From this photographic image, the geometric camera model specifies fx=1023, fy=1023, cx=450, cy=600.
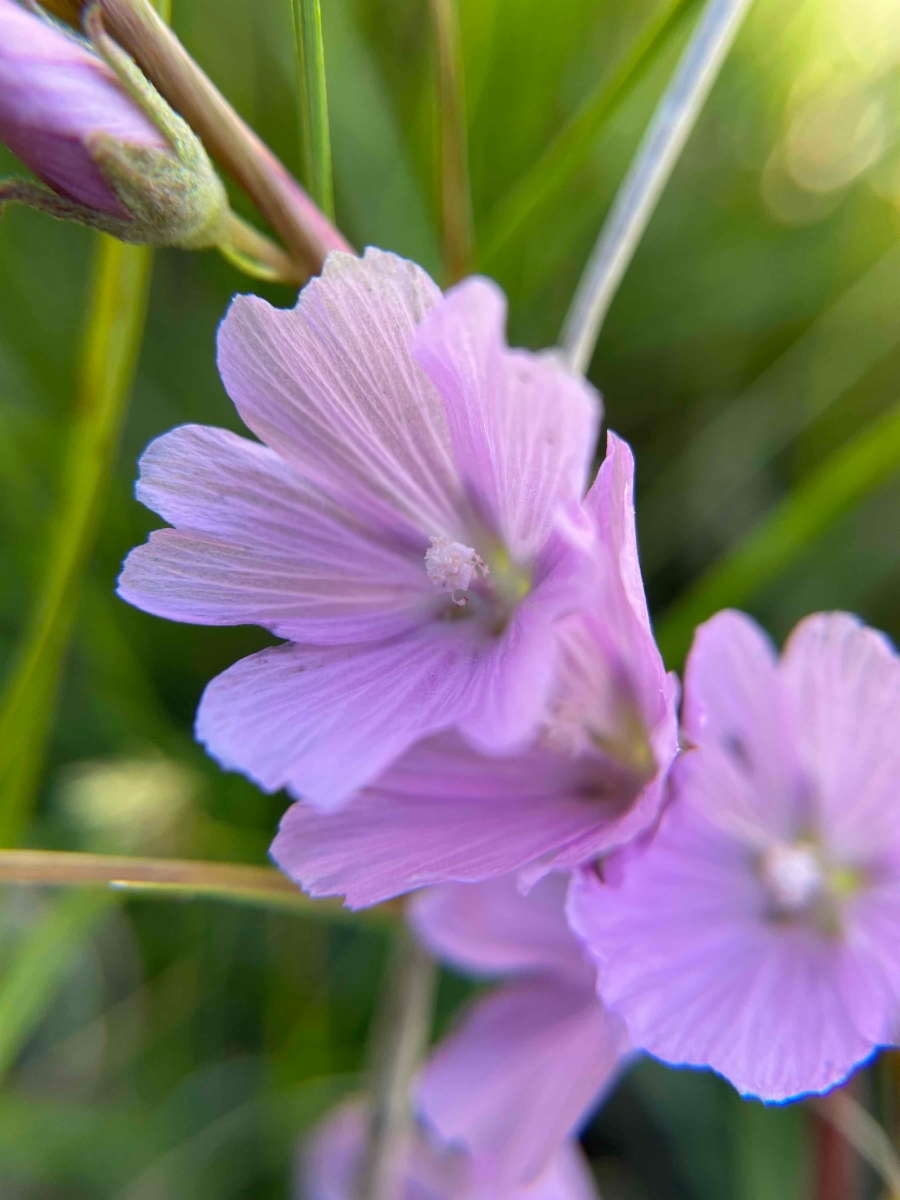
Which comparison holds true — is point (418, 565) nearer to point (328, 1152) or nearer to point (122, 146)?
point (122, 146)

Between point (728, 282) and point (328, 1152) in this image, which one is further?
point (728, 282)

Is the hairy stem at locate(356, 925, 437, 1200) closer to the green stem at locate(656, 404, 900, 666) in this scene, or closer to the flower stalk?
the green stem at locate(656, 404, 900, 666)

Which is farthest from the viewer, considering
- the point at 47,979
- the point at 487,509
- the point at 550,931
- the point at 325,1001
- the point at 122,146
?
the point at 325,1001

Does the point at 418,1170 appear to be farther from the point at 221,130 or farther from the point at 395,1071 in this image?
the point at 221,130

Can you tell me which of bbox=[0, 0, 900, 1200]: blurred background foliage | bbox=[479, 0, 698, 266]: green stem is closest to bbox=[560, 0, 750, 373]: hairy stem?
bbox=[479, 0, 698, 266]: green stem

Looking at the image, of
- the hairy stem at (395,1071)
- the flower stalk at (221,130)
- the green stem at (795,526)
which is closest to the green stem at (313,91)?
the flower stalk at (221,130)

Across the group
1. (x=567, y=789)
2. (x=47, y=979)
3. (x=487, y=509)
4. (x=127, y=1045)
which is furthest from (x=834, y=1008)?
(x=127, y=1045)

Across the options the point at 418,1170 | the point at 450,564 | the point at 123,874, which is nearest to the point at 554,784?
Answer: the point at 450,564
